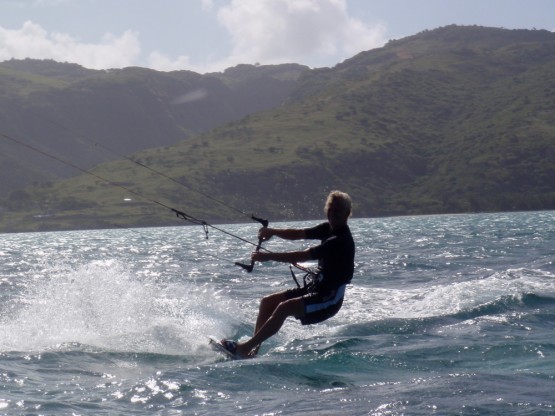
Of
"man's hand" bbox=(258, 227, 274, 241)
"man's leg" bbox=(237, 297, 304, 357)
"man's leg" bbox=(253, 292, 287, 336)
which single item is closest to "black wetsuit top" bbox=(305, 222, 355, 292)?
"man's leg" bbox=(237, 297, 304, 357)

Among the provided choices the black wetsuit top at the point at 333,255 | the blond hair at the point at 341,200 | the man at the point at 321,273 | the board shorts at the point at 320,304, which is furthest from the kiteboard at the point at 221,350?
the blond hair at the point at 341,200

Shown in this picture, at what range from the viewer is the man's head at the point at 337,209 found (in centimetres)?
1095

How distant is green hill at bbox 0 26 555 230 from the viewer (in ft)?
344

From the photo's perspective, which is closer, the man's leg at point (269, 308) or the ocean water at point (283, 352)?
the ocean water at point (283, 352)

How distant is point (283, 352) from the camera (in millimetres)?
12078

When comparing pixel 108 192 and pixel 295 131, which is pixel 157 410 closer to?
pixel 108 192

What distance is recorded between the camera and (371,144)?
126312mm

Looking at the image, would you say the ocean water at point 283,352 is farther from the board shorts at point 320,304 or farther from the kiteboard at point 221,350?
the board shorts at point 320,304

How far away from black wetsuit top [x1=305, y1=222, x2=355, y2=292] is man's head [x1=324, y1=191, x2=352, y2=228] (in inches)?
3.8

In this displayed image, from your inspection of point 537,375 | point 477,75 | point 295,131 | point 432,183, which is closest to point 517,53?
point 477,75

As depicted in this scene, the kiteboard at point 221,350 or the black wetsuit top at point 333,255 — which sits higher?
the black wetsuit top at point 333,255

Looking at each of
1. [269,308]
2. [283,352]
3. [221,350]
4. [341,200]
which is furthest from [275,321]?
[341,200]

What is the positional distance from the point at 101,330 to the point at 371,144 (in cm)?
11417

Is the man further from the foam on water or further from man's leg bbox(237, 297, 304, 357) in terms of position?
the foam on water
